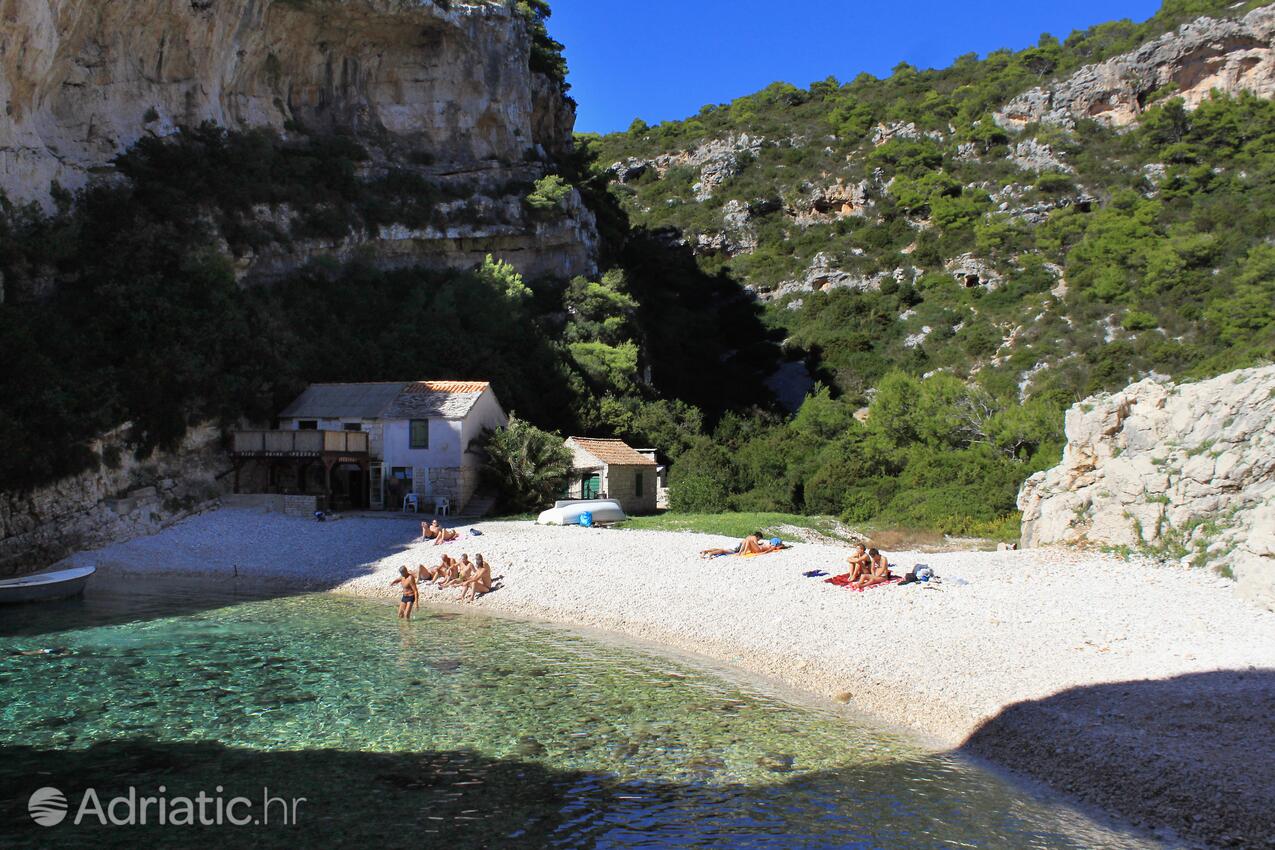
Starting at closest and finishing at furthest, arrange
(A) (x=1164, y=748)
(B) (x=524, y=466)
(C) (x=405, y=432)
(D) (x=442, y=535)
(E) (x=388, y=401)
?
(A) (x=1164, y=748)
(D) (x=442, y=535)
(B) (x=524, y=466)
(C) (x=405, y=432)
(E) (x=388, y=401)

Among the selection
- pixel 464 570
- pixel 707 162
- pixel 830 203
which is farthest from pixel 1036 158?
pixel 464 570

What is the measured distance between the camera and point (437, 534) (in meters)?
22.9

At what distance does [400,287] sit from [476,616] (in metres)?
25.8

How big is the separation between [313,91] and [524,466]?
81.7 feet

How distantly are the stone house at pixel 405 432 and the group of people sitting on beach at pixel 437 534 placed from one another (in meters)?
5.34

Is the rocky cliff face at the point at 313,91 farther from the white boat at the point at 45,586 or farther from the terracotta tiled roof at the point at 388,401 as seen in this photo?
the white boat at the point at 45,586

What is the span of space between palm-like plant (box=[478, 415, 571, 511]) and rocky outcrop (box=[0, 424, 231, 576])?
8530mm

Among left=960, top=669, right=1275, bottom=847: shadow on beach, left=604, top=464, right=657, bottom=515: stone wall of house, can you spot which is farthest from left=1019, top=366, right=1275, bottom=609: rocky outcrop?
left=604, top=464, right=657, bottom=515: stone wall of house

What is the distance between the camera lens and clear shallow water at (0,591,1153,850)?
795 cm

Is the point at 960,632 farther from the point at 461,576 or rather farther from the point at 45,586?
the point at 45,586

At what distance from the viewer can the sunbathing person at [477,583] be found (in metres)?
18.8

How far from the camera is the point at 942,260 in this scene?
59.1 m

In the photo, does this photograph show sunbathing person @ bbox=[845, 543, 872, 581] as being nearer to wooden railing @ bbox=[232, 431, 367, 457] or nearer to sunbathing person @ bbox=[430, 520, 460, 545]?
sunbathing person @ bbox=[430, 520, 460, 545]
